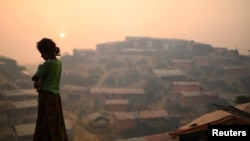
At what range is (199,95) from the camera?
42375 mm

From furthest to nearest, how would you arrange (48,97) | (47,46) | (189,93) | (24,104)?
1. (189,93)
2. (24,104)
3. (47,46)
4. (48,97)

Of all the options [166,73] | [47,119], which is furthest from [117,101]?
[47,119]

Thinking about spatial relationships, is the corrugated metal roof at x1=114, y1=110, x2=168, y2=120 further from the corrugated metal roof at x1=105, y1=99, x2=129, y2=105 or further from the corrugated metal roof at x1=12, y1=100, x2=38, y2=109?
the corrugated metal roof at x1=12, y1=100, x2=38, y2=109

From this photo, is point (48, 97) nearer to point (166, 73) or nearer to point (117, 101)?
point (117, 101)

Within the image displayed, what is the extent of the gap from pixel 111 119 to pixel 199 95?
16.3 m

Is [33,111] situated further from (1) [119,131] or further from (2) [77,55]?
(2) [77,55]

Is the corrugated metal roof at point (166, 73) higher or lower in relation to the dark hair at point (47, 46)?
lower

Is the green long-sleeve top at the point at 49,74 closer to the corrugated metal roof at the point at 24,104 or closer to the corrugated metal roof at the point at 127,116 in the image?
the corrugated metal roof at the point at 127,116

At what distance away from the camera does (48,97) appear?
370 centimetres

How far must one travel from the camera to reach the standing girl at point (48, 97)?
12.1ft

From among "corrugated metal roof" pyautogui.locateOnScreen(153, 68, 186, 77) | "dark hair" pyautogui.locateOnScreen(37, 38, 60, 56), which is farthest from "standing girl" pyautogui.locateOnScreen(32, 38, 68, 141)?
"corrugated metal roof" pyautogui.locateOnScreen(153, 68, 186, 77)

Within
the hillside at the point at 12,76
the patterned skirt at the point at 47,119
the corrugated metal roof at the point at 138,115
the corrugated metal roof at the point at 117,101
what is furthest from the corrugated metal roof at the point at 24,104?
the patterned skirt at the point at 47,119

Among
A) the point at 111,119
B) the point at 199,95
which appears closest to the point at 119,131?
the point at 111,119

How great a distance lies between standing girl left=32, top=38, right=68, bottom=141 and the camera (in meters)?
3.68
